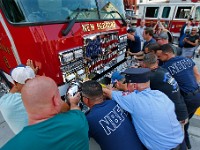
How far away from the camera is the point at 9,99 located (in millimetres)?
1695

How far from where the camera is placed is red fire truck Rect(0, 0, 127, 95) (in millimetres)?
1997

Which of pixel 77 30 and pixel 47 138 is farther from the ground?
pixel 77 30

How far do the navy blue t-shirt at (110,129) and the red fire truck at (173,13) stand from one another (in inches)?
374

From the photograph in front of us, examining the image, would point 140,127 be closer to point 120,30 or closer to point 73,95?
point 73,95

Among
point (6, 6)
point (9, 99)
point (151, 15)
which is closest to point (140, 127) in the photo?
point (9, 99)

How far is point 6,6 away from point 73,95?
3.84 ft

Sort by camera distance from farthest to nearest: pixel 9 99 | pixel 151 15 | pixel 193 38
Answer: pixel 151 15, pixel 193 38, pixel 9 99

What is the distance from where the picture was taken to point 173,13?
33.8ft

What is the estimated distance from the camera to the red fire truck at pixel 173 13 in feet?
32.1

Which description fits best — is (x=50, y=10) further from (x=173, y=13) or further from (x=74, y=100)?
(x=173, y=13)

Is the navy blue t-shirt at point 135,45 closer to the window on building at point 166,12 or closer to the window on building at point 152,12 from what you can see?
the window on building at point 166,12

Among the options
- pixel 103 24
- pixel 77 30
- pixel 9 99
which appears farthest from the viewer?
pixel 103 24

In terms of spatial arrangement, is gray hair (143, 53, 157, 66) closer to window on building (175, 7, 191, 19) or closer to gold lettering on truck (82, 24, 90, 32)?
gold lettering on truck (82, 24, 90, 32)

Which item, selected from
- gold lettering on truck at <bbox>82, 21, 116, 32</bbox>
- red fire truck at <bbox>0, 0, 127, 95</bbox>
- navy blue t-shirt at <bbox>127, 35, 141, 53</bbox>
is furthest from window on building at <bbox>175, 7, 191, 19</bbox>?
red fire truck at <bbox>0, 0, 127, 95</bbox>
